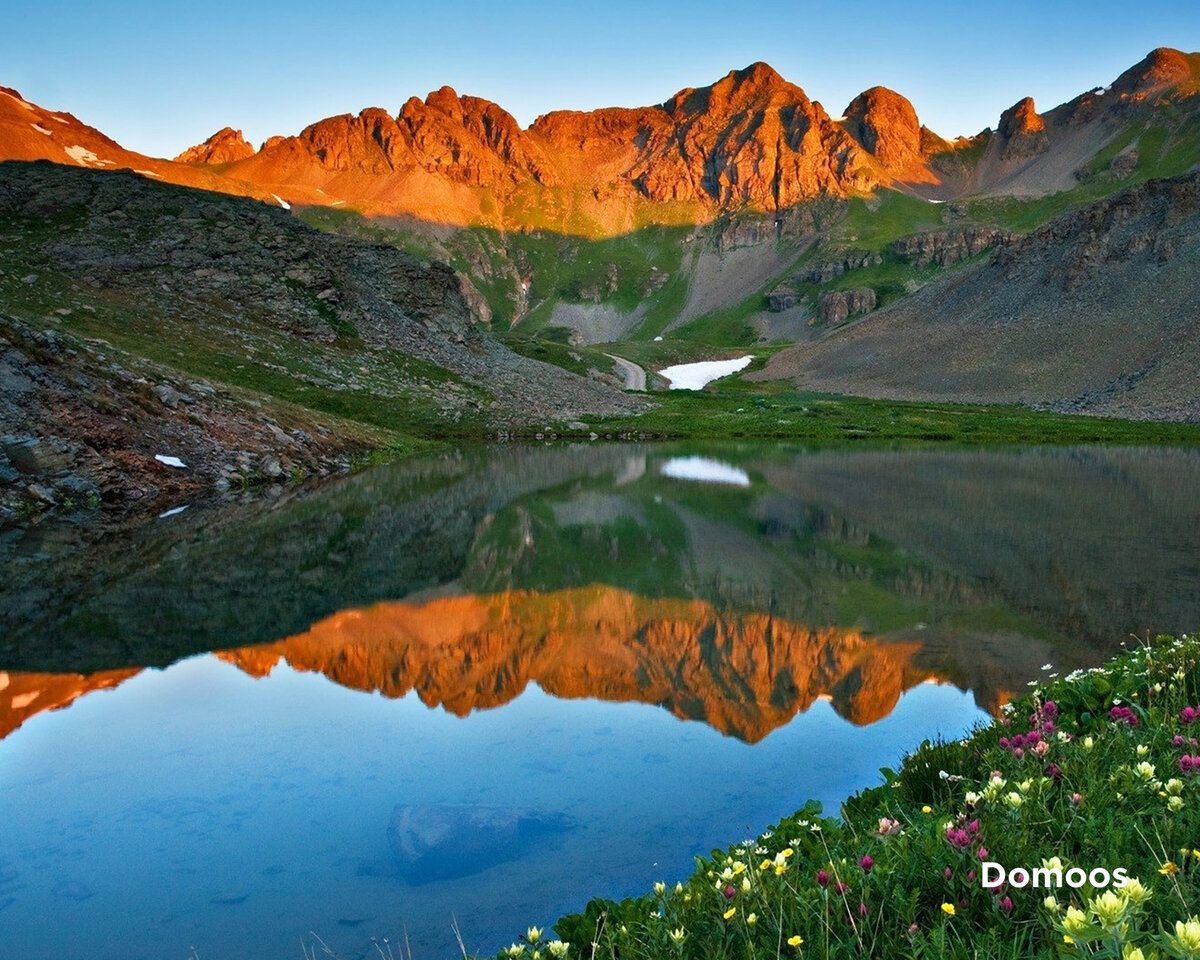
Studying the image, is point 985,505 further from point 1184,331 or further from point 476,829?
point 1184,331

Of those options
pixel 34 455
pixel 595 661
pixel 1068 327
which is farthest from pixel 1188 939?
pixel 1068 327

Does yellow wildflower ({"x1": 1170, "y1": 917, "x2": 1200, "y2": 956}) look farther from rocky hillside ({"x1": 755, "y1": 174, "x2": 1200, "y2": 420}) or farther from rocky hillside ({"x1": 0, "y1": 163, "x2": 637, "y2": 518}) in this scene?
rocky hillside ({"x1": 755, "y1": 174, "x2": 1200, "y2": 420})

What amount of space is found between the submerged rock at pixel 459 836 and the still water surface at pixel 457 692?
4 centimetres

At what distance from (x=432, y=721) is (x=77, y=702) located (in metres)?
5.74

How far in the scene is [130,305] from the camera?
68375 mm

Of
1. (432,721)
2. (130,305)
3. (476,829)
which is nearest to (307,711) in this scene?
(432,721)

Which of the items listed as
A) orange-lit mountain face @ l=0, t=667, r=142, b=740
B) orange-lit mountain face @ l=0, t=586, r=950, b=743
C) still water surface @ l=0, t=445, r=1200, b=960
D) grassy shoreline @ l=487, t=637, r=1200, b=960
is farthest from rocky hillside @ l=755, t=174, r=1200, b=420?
orange-lit mountain face @ l=0, t=667, r=142, b=740

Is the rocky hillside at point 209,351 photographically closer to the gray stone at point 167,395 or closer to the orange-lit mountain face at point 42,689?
the gray stone at point 167,395

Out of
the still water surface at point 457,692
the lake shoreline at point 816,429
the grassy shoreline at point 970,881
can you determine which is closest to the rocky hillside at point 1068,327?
the lake shoreline at point 816,429

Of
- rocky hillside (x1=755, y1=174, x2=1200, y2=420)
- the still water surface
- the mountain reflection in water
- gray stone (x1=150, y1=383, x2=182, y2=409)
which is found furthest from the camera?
rocky hillside (x1=755, y1=174, x2=1200, y2=420)

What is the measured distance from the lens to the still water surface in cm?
781

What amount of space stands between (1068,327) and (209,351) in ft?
445

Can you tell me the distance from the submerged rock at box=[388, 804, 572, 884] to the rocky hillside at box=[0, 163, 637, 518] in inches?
1169

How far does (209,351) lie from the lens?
66375 millimetres
